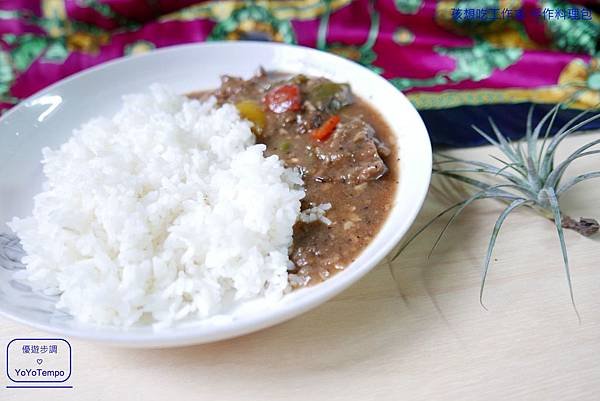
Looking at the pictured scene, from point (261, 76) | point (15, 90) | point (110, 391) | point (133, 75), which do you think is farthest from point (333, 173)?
point (15, 90)

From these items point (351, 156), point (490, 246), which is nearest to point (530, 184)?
point (490, 246)

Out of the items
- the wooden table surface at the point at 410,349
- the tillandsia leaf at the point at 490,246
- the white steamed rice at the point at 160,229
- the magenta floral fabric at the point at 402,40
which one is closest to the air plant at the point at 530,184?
the tillandsia leaf at the point at 490,246

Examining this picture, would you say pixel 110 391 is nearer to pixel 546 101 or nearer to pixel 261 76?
pixel 261 76

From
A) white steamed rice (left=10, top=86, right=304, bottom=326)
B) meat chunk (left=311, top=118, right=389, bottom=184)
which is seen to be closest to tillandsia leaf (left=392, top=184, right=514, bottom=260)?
meat chunk (left=311, top=118, right=389, bottom=184)

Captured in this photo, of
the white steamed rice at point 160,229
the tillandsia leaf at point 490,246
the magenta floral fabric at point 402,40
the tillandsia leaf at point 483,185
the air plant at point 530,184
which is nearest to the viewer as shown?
the white steamed rice at point 160,229

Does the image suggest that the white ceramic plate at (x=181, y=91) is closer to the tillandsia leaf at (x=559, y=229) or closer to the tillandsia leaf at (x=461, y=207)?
the tillandsia leaf at (x=461, y=207)

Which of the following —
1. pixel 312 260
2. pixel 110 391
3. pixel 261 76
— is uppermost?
pixel 261 76
